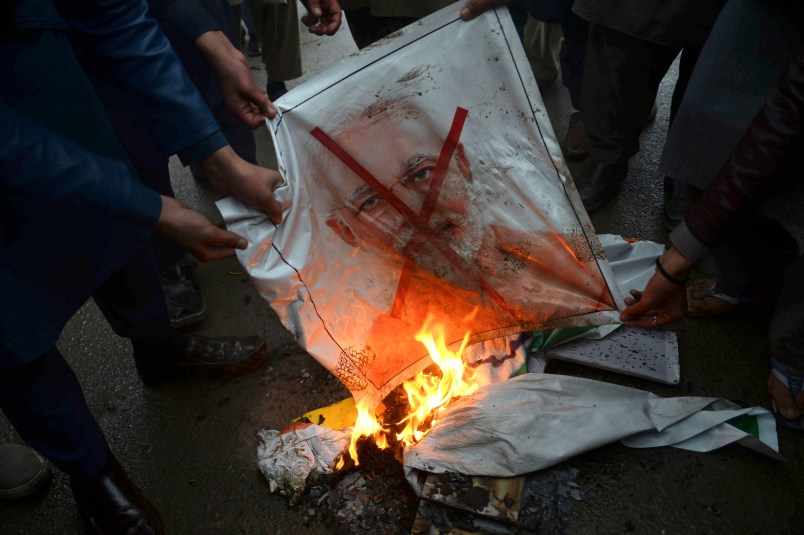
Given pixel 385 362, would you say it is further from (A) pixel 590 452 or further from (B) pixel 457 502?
(A) pixel 590 452

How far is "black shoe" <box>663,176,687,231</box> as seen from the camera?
2.54 meters

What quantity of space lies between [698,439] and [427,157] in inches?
48.6

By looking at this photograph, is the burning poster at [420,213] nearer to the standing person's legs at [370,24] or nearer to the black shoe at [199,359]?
the black shoe at [199,359]

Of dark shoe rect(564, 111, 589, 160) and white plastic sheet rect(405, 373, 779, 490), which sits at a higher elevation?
white plastic sheet rect(405, 373, 779, 490)

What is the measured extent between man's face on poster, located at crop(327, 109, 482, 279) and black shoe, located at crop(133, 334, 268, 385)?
0.83 m

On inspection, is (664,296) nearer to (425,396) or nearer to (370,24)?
(425,396)

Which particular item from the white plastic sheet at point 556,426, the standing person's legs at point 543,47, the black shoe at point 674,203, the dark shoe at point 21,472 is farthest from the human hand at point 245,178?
the standing person's legs at point 543,47

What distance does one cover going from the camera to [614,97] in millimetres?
2285

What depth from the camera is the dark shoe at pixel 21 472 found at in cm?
180

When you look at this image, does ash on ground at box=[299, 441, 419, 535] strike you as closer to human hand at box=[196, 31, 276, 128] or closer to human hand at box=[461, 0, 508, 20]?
human hand at box=[196, 31, 276, 128]

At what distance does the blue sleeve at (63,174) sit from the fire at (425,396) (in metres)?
0.90

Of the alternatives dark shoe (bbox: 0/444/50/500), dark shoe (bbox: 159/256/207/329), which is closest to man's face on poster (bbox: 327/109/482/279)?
dark shoe (bbox: 159/256/207/329)

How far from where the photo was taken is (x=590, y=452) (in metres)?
1.67

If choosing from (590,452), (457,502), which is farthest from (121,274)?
(590,452)
